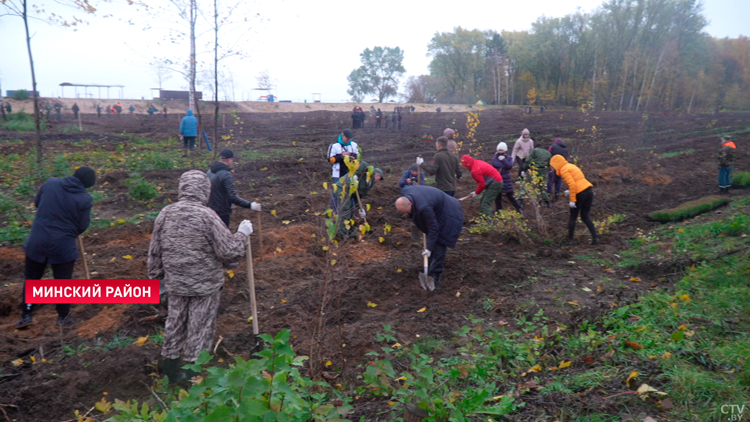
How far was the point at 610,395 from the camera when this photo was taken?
300cm

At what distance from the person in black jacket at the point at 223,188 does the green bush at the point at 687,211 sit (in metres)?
7.97

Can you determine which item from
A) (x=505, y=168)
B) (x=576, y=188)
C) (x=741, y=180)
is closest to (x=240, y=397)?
(x=576, y=188)

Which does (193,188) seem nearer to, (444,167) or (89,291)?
(89,291)

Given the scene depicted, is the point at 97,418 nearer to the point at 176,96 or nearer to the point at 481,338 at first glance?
the point at 481,338

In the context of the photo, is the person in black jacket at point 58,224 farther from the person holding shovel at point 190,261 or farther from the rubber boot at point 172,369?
the rubber boot at point 172,369

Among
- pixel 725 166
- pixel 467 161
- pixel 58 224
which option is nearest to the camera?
pixel 58 224

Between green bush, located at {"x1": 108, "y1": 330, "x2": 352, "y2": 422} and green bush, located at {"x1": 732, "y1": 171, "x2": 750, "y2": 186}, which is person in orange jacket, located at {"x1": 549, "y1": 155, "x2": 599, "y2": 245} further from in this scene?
green bush, located at {"x1": 732, "y1": 171, "x2": 750, "y2": 186}

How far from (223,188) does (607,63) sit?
65.0 metres

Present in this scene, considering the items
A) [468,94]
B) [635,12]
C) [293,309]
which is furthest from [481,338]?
[468,94]

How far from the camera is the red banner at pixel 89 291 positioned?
4969 millimetres

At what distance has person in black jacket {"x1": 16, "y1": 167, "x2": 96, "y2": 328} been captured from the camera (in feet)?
15.5

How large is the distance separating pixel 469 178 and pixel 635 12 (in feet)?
183

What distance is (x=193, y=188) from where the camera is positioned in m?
3.74

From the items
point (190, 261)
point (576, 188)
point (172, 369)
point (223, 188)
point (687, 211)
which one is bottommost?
point (172, 369)
